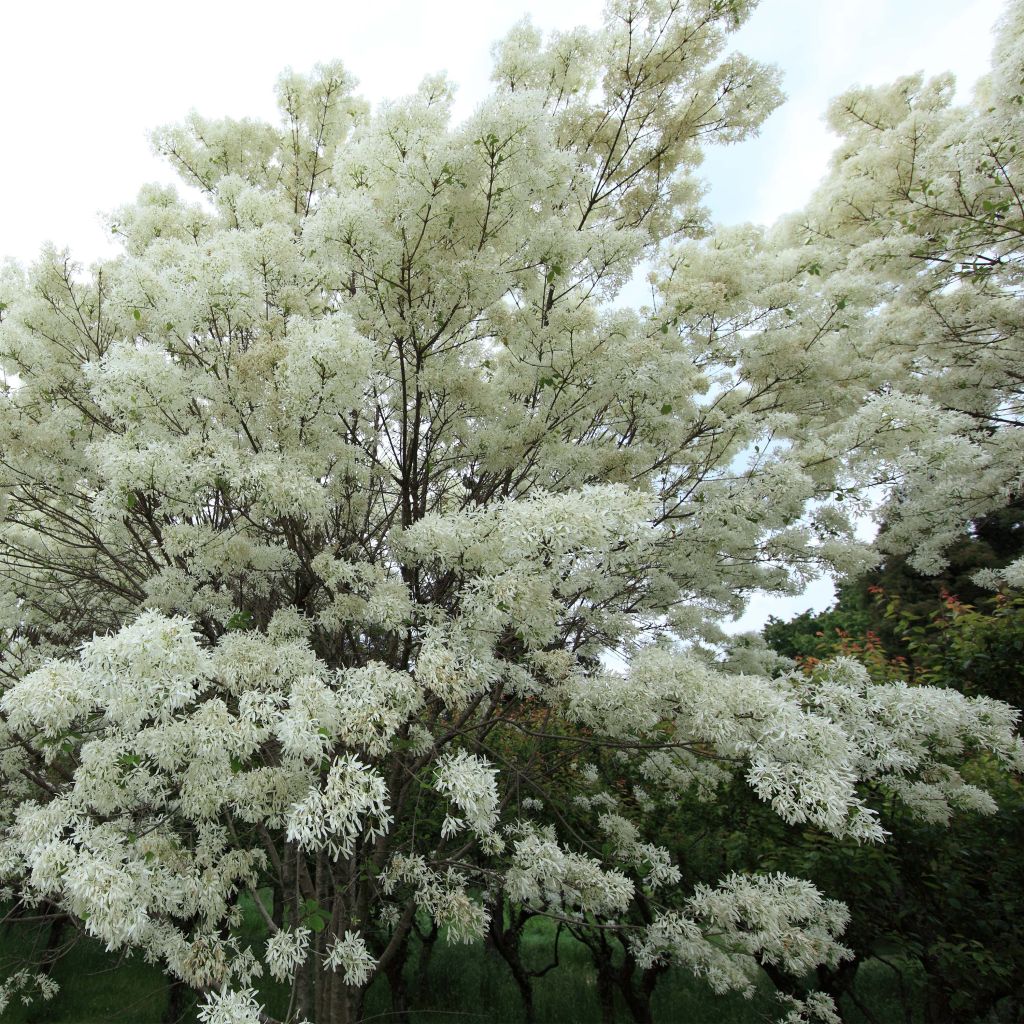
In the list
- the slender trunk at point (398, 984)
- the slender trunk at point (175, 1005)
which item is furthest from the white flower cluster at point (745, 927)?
the slender trunk at point (175, 1005)

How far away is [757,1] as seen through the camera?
471 centimetres

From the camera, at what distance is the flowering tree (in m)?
3.02

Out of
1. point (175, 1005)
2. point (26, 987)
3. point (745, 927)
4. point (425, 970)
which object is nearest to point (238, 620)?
point (745, 927)

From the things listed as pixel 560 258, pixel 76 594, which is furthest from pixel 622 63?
pixel 76 594

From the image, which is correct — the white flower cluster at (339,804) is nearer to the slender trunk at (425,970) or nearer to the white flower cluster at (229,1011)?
the white flower cluster at (229,1011)

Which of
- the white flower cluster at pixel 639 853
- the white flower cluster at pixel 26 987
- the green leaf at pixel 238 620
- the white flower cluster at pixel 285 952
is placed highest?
the green leaf at pixel 238 620

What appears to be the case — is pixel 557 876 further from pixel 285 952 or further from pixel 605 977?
pixel 605 977

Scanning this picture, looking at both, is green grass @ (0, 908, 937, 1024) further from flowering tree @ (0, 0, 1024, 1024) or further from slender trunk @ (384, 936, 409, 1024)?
flowering tree @ (0, 0, 1024, 1024)

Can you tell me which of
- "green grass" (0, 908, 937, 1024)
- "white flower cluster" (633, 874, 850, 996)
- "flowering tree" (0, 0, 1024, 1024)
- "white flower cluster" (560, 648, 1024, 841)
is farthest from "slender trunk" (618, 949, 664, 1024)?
"white flower cluster" (560, 648, 1024, 841)

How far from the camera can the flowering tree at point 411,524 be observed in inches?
119

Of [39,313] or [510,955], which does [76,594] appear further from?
[510,955]

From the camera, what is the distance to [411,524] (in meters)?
4.16

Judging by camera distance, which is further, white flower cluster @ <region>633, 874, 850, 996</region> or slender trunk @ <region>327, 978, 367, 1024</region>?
slender trunk @ <region>327, 978, 367, 1024</region>

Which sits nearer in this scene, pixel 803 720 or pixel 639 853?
pixel 803 720
